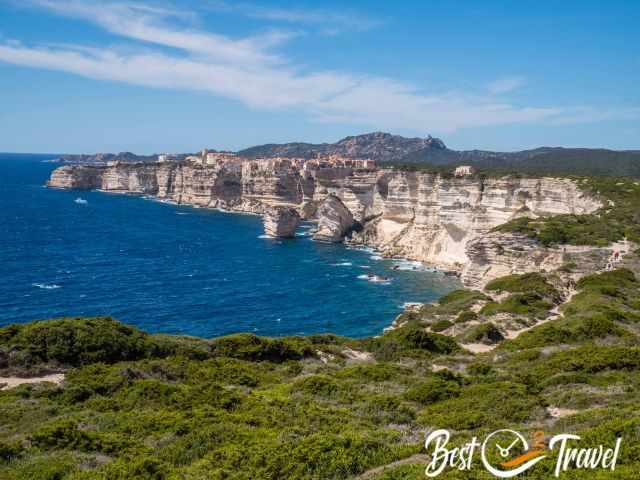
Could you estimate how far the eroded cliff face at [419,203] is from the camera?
50719 millimetres

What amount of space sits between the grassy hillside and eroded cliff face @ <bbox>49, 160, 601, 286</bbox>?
77.5 ft

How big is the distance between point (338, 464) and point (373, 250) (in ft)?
225

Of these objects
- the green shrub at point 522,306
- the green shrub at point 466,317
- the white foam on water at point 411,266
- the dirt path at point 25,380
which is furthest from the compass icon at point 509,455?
the white foam on water at point 411,266

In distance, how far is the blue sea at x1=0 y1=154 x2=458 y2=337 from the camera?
42.8 m

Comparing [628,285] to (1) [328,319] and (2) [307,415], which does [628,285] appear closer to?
(1) [328,319]

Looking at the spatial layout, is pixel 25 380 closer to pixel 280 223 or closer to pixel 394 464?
pixel 394 464

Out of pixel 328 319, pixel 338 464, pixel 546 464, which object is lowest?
pixel 328 319

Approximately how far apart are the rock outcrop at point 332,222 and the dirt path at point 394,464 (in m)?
74.4

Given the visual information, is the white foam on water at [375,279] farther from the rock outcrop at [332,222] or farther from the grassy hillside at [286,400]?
the grassy hillside at [286,400]

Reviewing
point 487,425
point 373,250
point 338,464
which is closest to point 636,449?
point 487,425

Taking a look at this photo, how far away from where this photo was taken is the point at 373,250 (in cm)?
7838

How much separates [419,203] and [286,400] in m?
61.2

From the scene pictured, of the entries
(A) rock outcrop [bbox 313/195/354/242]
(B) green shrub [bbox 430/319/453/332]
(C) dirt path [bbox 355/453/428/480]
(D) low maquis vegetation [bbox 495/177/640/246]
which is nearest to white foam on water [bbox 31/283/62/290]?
(B) green shrub [bbox 430/319/453/332]

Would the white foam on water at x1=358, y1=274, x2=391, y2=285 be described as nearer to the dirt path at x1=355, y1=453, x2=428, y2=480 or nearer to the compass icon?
the compass icon
